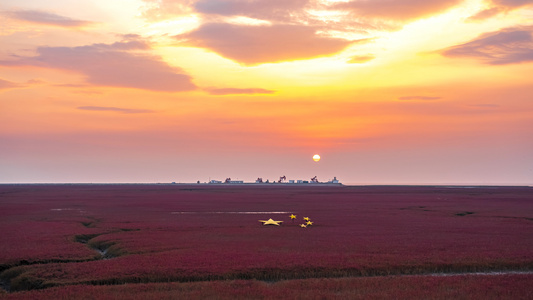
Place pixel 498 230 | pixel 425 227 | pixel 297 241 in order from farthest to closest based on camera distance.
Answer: pixel 425 227
pixel 498 230
pixel 297 241

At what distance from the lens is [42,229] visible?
44.9m

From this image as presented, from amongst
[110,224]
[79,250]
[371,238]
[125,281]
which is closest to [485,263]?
[371,238]

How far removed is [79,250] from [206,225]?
17224mm

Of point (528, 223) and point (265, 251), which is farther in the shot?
point (528, 223)

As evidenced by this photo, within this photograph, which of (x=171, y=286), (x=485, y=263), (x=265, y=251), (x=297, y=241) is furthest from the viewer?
(x=297, y=241)

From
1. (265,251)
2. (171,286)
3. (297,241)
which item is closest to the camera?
(171,286)

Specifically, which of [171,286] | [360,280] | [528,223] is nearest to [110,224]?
[171,286]

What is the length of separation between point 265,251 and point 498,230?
22983mm

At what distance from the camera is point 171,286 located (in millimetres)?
22922

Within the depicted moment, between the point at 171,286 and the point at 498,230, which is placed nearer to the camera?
the point at 171,286

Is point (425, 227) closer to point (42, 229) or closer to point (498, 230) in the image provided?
point (498, 230)

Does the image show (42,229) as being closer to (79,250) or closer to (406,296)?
(79,250)

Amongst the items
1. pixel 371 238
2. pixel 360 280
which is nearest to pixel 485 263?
pixel 360 280

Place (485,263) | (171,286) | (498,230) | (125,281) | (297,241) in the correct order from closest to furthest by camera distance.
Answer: (171,286), (125,281), (485,263), (297,241), (498,230)
